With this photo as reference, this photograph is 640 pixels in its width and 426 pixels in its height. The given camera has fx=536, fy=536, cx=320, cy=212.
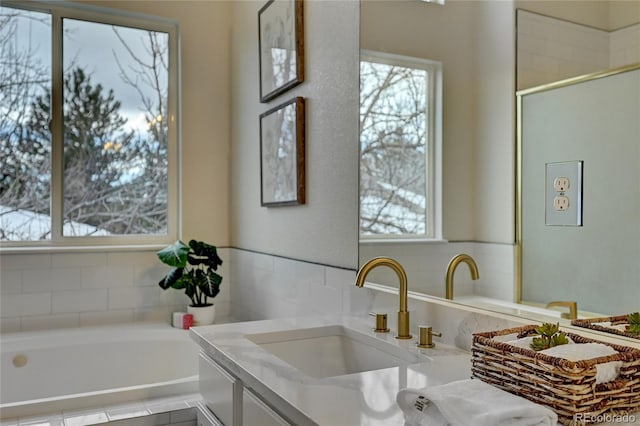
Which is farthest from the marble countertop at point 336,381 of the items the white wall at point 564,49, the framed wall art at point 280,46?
the framed wall art at point 280,46

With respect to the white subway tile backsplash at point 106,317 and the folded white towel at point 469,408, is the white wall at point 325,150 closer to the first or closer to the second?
the white subway tile backsplash at point 106,317

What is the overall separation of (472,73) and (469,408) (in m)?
0.99

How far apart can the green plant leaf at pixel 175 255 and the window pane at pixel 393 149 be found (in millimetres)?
1396

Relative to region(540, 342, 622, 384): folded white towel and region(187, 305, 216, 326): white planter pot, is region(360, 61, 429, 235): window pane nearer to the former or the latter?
region(540, 342, 622, 384): folded white towel

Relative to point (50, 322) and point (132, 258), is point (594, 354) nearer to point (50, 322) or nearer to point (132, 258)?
point (132, 258)

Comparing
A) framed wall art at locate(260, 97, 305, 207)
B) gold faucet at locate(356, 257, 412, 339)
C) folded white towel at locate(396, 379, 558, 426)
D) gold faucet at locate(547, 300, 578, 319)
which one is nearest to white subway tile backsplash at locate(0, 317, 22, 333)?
framed wall art at locate(260, 97, 305, 207)

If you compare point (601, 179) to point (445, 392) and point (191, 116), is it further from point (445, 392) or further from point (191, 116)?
point (191, 116)

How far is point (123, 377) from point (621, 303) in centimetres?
255

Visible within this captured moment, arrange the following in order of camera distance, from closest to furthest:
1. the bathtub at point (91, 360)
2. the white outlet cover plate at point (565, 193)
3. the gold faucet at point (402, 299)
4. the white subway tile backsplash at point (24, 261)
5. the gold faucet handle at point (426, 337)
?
1. the white outlet cover plate at point (565, 193)
2. the gold faucet handle at point (426, 337)
3. the gold faucet at point (402, 299)
4. the bathtub at point (91, 360)
5. the white subway tile backsplash at point (24, 261)

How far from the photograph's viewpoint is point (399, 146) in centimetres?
181

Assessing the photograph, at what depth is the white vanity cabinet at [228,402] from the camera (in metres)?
1.24

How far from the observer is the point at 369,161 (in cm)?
193

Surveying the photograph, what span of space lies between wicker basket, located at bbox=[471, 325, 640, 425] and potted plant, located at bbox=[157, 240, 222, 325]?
224 centimetres

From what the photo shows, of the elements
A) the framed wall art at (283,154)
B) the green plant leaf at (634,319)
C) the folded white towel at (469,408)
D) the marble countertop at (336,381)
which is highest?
the framed wall art at (283,154)
